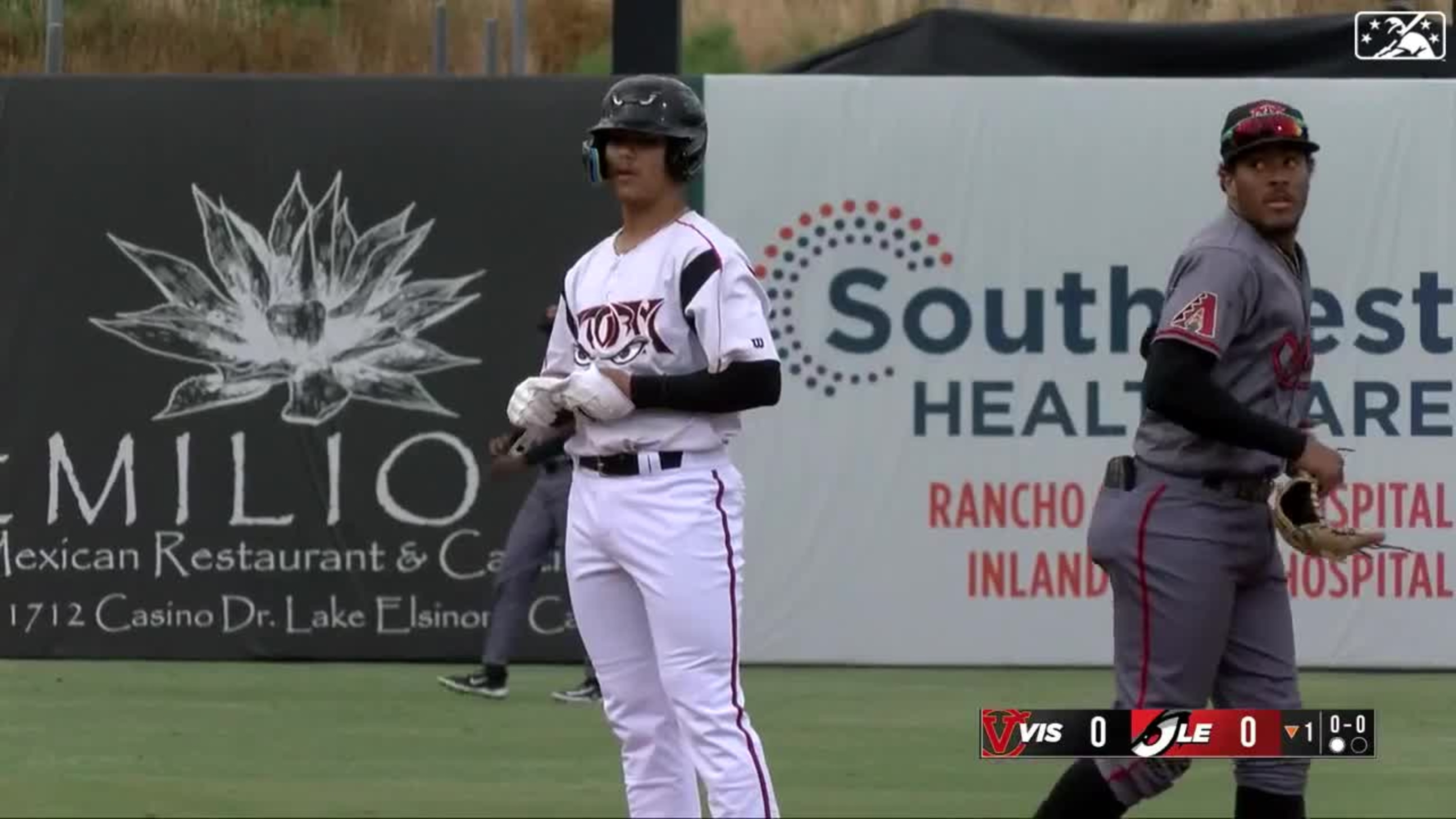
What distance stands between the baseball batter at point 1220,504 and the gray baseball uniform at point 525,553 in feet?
17.6

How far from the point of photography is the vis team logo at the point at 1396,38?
1434cm

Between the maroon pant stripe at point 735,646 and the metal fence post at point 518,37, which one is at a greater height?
the metal fence post at point 518,37

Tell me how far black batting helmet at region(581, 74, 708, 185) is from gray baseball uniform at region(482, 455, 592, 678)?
539 cm

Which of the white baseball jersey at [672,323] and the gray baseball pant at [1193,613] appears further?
the gray baseball pant at [1193,613]

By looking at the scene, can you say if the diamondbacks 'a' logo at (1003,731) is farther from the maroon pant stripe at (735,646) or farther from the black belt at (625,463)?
the black belt at (625,463)

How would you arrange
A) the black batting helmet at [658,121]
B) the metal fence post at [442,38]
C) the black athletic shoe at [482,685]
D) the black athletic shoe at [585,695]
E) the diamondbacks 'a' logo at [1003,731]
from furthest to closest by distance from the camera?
the metal fence post at [442,38] → the black athletic shoe at [482,685] → the black athletic shoe at [585,695] → the diamondbacks 'a' logo at [1003,731] → the black batting helmet at [658,121]

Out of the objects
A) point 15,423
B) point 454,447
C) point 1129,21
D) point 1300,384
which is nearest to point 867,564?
point 454,447

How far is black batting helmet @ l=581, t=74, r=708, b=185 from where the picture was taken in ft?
21.8

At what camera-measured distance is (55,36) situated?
15.7 m

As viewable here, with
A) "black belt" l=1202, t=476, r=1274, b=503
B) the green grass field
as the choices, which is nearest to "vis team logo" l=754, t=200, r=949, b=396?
the green grass field

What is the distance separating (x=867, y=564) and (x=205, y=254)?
3.62 m

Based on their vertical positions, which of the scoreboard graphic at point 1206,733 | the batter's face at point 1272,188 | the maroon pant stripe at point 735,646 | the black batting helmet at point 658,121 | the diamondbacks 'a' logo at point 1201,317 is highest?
the black batting helmet at point 658,121

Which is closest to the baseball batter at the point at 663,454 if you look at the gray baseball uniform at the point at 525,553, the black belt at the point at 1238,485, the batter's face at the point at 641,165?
the batter's face at the point at 641,165

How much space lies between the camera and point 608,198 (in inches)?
548
